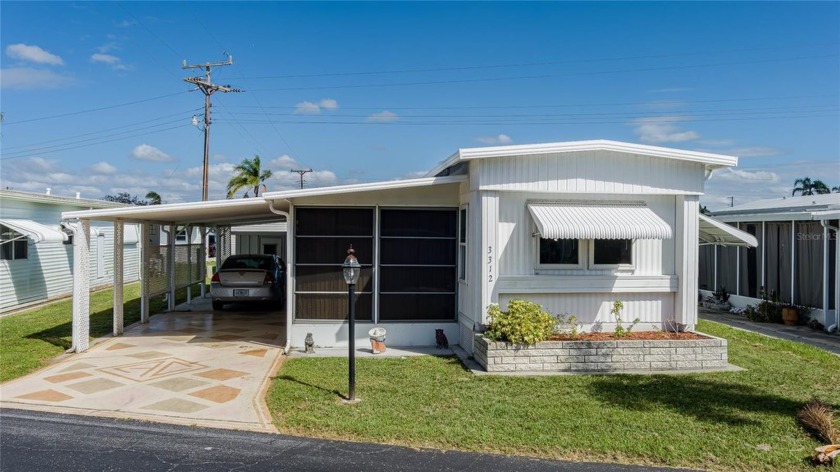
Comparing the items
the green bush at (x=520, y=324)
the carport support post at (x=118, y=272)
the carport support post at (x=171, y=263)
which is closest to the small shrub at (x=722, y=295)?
the green bush at (x=520, y=324)

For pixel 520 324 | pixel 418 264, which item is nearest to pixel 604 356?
pixel 520 324

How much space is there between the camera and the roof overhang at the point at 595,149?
834 cm

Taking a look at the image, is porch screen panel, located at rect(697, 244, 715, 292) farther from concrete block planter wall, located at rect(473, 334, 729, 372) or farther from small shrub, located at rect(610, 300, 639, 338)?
concrete block planter wall, located at rect(473, 334, 729, 372)

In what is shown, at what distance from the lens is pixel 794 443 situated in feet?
17.5

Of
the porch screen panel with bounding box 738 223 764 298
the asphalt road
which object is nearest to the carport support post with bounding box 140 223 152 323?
the asphalt road

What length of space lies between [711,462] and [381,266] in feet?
19.7

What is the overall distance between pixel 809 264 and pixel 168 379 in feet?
43.7

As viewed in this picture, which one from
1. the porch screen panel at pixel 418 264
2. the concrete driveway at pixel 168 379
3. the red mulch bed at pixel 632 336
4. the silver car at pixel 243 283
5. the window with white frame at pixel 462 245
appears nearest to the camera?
the concrete driveway at pixel 168 379

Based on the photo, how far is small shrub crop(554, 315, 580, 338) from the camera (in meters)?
8.84

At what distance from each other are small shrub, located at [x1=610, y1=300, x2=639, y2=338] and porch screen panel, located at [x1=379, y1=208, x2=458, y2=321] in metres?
2.68

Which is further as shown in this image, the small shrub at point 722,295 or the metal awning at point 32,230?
the small shrub at point 722,295

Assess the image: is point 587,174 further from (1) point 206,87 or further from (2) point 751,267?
(1) point 206,87

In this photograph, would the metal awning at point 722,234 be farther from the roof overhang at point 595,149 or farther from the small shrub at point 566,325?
the small shrub at point 566,325

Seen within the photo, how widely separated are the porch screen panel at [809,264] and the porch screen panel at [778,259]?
0.96 ft
